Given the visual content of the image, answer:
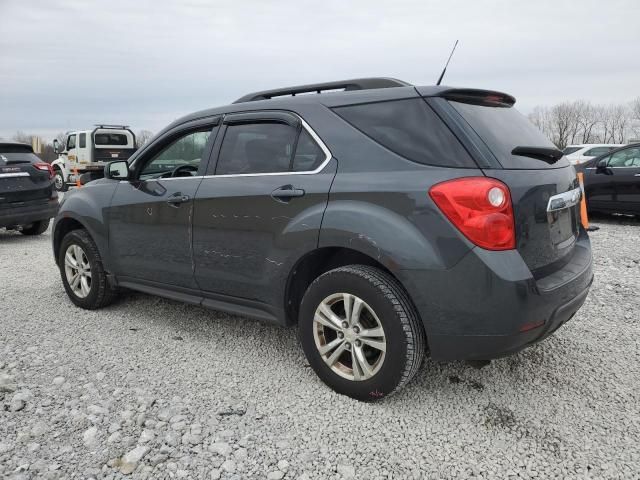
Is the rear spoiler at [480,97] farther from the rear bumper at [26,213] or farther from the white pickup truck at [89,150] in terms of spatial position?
the white pickup truck at [89,150]

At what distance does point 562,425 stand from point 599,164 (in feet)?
26.5

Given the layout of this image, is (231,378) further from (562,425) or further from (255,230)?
(562,425)

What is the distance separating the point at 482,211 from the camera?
2.34 m

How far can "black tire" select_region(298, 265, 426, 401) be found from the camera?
254 cm

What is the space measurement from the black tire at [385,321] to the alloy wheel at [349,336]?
0.11ft

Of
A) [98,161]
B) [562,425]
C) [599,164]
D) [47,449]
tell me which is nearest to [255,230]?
[47,449]

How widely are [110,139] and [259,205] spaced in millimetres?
17889

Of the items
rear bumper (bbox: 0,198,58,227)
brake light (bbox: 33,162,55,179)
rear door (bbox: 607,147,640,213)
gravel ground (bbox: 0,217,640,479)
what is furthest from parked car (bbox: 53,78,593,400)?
rear door (bbox: 607,147,640,213)

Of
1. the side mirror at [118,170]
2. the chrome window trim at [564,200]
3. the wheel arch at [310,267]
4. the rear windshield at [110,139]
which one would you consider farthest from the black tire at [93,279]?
the rear windshield at [110,139]

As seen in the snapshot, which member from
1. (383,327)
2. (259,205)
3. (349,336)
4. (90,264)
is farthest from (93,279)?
(383,327)

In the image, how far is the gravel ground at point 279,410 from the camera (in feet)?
7.51

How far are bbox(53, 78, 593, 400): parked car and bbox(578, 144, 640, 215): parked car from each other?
6814 mm

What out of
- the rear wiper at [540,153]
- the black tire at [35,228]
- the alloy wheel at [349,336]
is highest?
the rear wiper at [540,153]

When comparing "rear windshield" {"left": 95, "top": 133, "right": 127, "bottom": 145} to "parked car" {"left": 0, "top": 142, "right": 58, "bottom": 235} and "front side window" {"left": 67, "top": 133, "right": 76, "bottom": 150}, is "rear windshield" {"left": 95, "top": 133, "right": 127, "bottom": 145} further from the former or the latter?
"parked car" {"left": 0, "top": 142, "right": 58, "bottom": 235}
